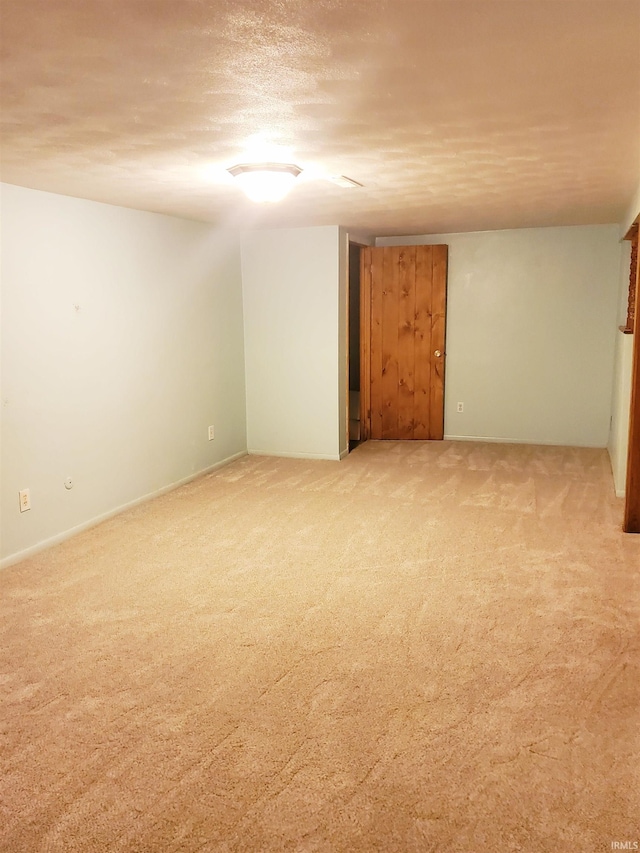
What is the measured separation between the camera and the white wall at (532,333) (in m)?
6.15

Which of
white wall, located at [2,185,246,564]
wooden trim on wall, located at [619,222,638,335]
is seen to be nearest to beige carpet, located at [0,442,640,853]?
white wall, located at [2,185,246,564]

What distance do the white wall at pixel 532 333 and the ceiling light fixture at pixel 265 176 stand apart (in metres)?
3.76

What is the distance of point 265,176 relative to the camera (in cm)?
307

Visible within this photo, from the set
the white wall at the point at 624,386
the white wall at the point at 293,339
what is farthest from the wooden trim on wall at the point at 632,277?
the white wall at the point at 293,339

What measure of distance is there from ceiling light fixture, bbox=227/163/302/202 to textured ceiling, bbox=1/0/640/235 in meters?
0.06

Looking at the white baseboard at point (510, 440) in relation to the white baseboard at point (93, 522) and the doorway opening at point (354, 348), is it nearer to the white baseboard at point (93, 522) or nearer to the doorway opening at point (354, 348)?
the doorway opening at point (354, 348)

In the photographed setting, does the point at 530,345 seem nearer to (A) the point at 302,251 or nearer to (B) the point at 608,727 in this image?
(A) the point at 302,251

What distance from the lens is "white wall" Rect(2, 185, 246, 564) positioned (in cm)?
365

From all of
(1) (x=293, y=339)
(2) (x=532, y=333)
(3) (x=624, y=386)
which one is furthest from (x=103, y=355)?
(2) (x=532, y=333)

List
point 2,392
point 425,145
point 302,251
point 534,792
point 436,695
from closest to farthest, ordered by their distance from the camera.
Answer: point 534,792
point 436,695
point 425,145
point 2,392
point 302,251

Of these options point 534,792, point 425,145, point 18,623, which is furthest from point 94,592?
point 425,145

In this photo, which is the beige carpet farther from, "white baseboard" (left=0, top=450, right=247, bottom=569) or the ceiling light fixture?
the ceiling light fixture

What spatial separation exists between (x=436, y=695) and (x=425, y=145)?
2.22 meters

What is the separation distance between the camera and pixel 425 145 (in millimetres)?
2746
